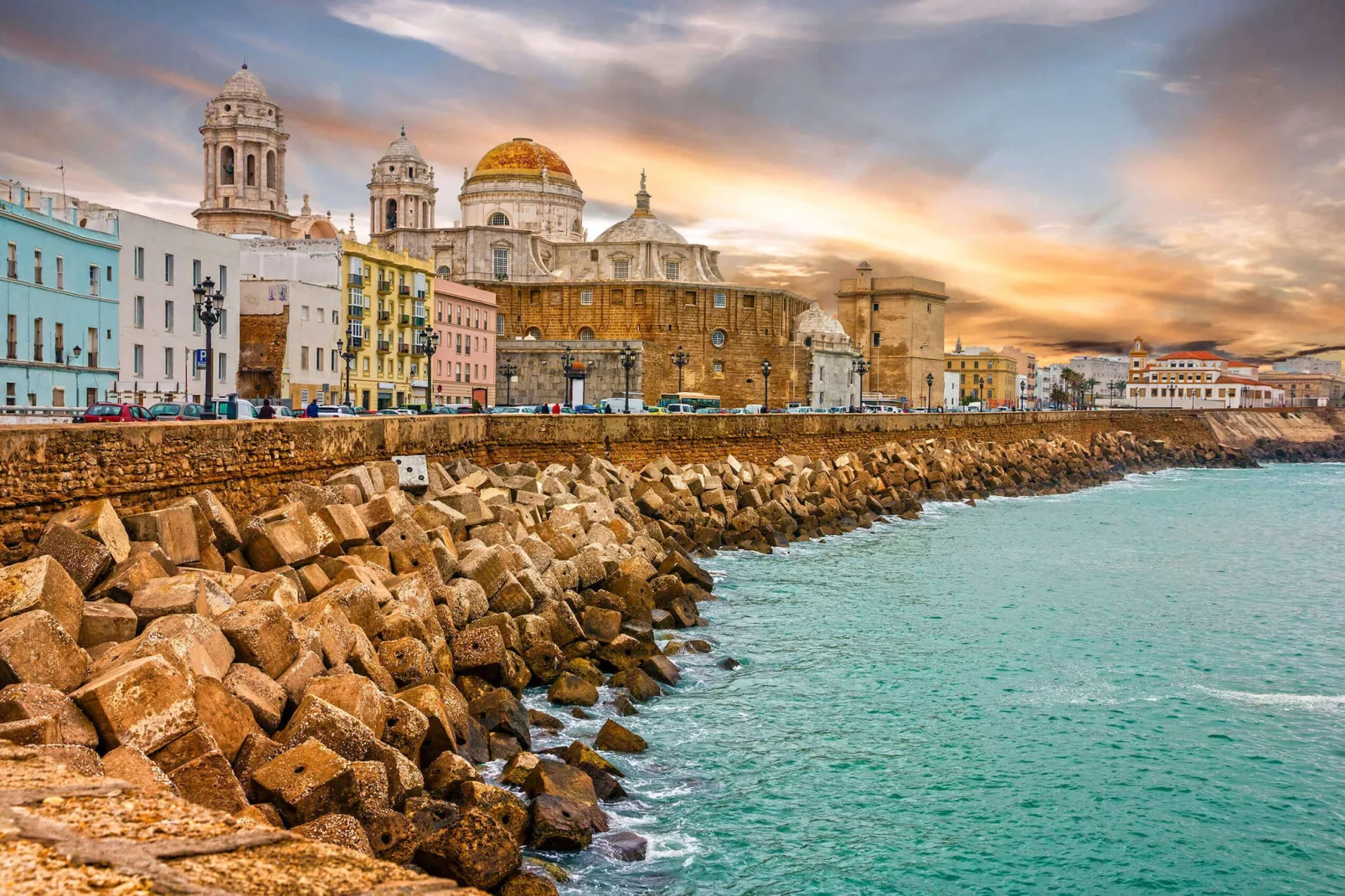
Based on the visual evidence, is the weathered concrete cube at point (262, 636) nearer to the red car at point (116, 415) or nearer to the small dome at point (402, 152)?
the red car at point (116, 415)

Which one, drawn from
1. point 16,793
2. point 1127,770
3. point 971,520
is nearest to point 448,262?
point 971,520

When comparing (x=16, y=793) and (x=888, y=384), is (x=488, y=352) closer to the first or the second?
(x=888, y=384)

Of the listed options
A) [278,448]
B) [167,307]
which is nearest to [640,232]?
[167,307]

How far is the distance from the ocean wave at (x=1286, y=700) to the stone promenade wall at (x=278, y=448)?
1196cm

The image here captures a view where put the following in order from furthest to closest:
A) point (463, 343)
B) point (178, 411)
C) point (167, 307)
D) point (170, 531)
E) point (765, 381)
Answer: point (765, 381)
point (463, 343)
point (167, 307)
point (178, 411)
point (170, 531)

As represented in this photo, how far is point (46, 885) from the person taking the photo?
11.6ft

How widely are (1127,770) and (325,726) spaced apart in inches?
303

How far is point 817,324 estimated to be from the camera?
73125mm

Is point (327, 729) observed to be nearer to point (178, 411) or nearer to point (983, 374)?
point (178, 411)

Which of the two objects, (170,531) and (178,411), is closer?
(170,531)

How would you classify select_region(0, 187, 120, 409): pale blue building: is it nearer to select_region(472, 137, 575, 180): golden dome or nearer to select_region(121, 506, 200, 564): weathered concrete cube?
select_region(121, 506, 200, 564): weathered concrete cube

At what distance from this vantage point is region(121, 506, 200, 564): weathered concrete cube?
1024 cm

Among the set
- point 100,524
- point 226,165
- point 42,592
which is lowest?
point 42,592

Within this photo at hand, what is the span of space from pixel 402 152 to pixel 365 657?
219ft
